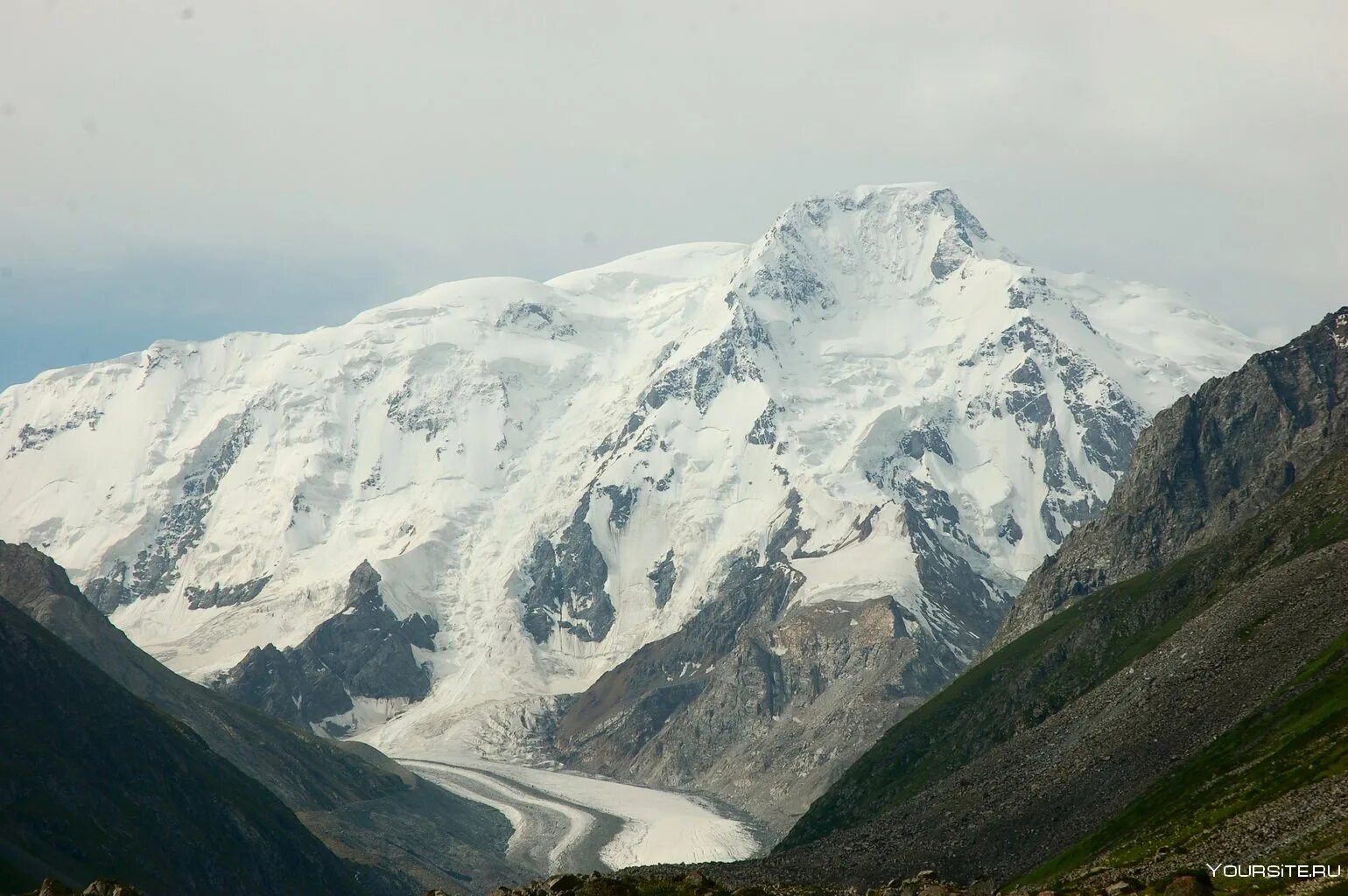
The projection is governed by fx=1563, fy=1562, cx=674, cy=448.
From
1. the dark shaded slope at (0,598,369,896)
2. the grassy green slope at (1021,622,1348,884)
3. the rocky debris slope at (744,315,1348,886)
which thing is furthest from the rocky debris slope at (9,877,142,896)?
the grassy green slope at (1021,622,1348,884)

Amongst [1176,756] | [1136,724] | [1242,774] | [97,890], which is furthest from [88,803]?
[1242,774]

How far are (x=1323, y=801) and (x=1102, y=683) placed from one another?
3221 inches

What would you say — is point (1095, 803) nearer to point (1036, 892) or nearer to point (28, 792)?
point (1036, 892)

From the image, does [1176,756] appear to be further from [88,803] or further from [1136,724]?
[88,803]

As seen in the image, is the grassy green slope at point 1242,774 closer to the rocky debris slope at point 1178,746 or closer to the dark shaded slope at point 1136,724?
the rocky debris slope at point 1178,746

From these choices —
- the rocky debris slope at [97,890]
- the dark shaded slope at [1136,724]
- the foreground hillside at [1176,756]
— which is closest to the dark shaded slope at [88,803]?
the rocky debris slope at [97,890]

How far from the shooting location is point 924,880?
10756 centimetres

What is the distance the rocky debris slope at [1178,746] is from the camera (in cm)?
12231

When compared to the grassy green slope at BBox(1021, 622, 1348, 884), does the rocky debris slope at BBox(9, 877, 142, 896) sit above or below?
below

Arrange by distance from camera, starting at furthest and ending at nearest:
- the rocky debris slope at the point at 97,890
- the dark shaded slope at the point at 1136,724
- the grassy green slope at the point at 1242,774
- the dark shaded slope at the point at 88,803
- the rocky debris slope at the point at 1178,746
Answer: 1. the dark shaded slope at the point at 88,803
2. the dark shaded slope at the point at 1136,724
3. the rocky debris slope at the point at 1178,746
4. the grassy green slope at the point at 1242,774
5. the rocky debris slope at the point at 97,890

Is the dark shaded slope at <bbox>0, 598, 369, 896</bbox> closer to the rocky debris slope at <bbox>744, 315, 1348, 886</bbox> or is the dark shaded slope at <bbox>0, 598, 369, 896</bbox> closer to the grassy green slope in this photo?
the rocky debris slope at <bbox>744, 315, 1348, 886</bbox>

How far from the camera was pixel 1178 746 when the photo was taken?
488 ft

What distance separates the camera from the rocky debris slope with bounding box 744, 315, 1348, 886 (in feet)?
401

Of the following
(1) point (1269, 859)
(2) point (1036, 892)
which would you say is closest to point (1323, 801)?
(1) point (1269, 859)
